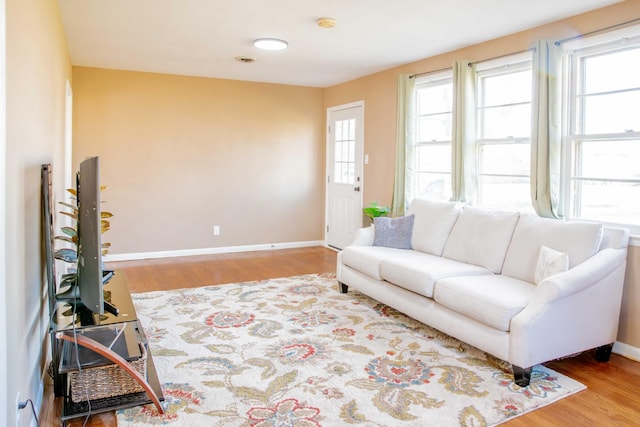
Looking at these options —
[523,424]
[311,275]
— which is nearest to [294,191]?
[311,275]

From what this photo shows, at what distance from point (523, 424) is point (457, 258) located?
1.72 metres

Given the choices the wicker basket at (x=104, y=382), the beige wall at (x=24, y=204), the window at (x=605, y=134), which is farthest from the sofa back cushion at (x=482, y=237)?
the beige wall at (x=24, y=204)

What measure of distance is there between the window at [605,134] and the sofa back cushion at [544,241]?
392 millimetres

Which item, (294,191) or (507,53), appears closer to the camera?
(507,53)

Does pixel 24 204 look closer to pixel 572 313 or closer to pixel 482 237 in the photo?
pixel 572 313

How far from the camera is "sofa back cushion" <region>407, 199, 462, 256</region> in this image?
4145 mm

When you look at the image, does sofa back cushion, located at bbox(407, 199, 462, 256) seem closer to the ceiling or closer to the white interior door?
the ceiling

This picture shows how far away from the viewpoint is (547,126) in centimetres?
361

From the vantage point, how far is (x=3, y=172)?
5.23 feet

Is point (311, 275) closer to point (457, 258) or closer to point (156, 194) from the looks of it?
point (457, 258)

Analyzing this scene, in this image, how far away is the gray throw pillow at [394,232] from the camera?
173 inches

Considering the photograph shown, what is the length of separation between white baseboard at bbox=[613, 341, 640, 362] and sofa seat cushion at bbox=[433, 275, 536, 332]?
718 mm

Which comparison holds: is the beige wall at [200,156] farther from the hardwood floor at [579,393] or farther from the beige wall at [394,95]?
the hardwood floor at [579,393]

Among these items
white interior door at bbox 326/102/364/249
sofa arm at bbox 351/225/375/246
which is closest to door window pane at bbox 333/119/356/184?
white interior door at bbox 326/102/364/249
